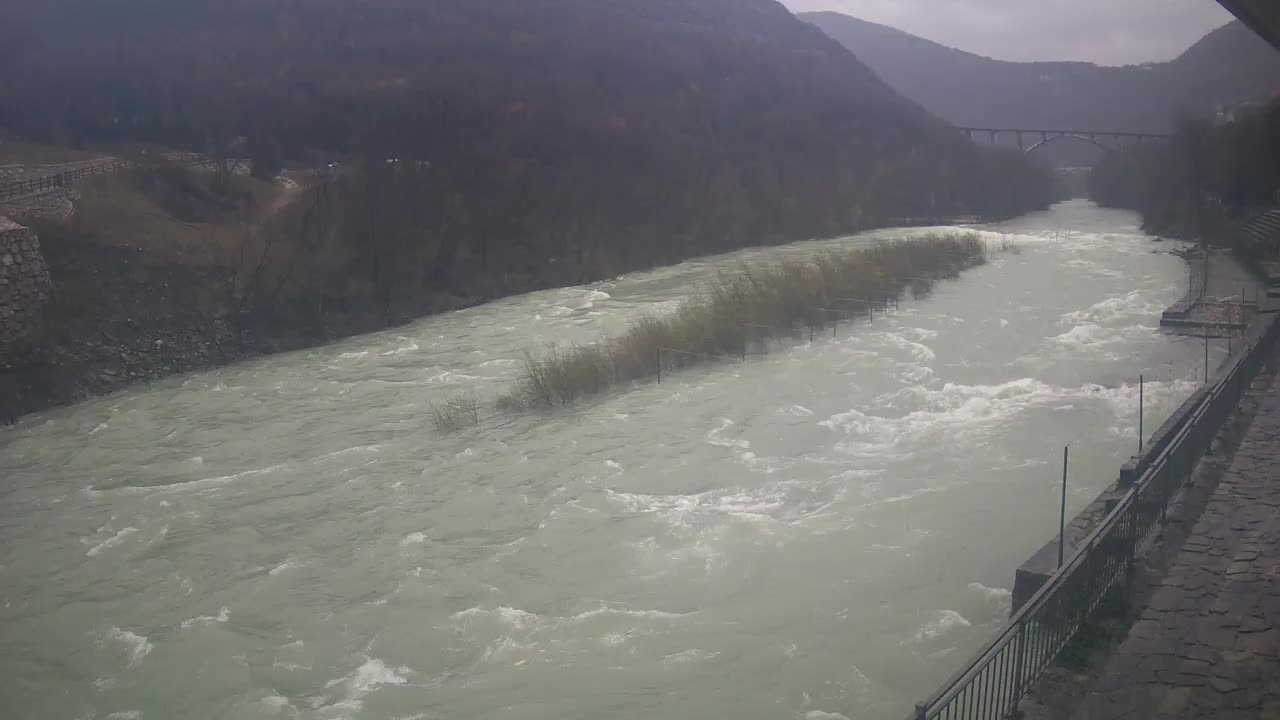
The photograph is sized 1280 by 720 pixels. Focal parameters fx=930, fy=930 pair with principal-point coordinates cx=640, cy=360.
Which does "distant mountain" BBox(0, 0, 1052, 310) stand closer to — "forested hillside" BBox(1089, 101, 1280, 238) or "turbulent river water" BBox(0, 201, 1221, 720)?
"forested hillside" BBox(1089, 101, 1280, 238)

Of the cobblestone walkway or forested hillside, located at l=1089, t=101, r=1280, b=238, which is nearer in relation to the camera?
the cobblestone walkway

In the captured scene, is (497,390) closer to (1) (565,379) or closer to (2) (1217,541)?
(1) (565,379)

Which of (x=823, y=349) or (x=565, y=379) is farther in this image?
(x=823, y=349)

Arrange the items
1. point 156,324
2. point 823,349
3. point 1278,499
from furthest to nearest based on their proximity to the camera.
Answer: point 156,324, point 823,349, point 1278,499

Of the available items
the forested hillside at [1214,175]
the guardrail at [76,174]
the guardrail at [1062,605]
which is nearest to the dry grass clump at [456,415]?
the guardrail at [1062,605]

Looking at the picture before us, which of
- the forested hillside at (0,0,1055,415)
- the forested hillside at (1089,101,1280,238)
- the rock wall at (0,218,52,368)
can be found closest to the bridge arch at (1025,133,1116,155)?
the forested hillside at (0,0,1055,415)

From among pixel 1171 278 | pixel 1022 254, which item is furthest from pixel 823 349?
pixel 1022 254
